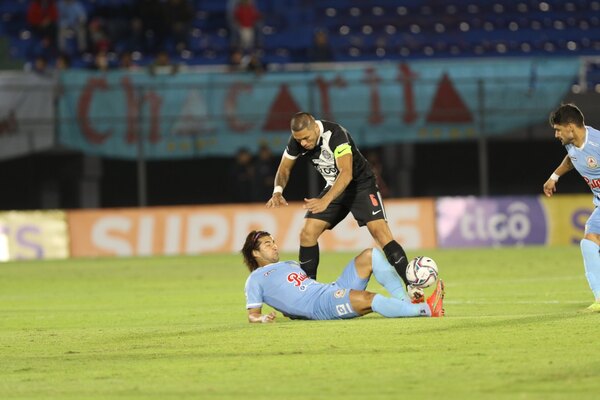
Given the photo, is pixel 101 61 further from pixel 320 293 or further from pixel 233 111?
pixel 320 293

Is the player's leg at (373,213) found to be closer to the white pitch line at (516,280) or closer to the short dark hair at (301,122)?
the short dark hair at (301,122)

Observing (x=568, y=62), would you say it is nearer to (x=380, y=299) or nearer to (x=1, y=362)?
(x=380, y=299)

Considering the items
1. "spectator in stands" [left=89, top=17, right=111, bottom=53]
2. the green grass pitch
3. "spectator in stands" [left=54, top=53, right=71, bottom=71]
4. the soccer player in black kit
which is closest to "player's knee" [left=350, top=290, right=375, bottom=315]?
the green grass pitch

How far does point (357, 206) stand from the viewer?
42.5 ft

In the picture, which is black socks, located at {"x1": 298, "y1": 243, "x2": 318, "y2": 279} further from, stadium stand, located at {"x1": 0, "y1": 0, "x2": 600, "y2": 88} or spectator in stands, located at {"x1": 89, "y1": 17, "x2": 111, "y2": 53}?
stadium stand, located at {"x1": 0, "y1": 0, "x2": 600, "y2": 88}

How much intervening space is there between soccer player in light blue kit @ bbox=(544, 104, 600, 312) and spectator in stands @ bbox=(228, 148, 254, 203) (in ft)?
44.5

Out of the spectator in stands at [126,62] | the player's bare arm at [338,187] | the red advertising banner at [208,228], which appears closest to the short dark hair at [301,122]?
the player's bare arm at [338,187]

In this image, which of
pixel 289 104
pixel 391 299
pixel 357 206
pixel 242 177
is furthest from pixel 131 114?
pixel 391 299

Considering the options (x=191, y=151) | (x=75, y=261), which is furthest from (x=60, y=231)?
(x=191, y=151)

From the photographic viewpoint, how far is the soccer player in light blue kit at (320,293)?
1089 cm

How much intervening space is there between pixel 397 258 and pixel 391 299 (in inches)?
59.5

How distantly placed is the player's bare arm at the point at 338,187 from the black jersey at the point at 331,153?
7.2 inches

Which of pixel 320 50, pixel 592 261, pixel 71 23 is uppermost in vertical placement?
pixel 71 23

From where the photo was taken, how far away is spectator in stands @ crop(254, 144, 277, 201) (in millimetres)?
25312
